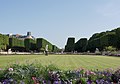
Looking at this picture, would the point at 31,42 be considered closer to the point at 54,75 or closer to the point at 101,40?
the point at 101,40

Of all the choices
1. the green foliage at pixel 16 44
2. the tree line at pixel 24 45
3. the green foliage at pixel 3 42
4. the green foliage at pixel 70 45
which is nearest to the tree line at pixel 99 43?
the green foliage at pixel 70 45

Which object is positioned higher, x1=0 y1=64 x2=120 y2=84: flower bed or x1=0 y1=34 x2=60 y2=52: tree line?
x1=0 y1=34 x2=60 y2=52: tree line

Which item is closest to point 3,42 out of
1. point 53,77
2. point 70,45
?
point 70,45

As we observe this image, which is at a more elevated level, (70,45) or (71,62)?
(70,45)

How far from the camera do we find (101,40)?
87.6m

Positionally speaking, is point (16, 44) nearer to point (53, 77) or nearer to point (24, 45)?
point (24, 45)

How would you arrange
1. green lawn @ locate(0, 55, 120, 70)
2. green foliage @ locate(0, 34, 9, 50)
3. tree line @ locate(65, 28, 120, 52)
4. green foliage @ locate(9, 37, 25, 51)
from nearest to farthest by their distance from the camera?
green lawn @ locate(0, 55, 120, 70), green foliage @ locate(0, 34, 9, 50), tree line @ locate(65, 28, 120, 52), green foliage @ locate(9, 37, 25, 51)

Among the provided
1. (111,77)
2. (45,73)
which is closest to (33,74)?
(45,73)

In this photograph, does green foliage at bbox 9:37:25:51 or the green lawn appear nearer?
the green lawn

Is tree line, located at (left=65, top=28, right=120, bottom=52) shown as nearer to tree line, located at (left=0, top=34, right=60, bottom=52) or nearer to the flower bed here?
tree line, located at (left=0, top=34, right=60, bottom=52)

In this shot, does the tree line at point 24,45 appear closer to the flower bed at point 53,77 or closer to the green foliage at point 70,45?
the green foliage at point 70,45

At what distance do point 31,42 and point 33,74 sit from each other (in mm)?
100620

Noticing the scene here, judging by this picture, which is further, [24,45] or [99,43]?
[24,45]

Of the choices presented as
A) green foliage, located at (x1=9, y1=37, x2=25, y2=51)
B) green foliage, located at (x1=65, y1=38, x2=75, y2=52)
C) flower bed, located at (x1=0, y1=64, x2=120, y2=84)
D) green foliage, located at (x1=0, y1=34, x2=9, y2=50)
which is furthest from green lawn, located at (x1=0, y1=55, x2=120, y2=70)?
green foliage, located at (x1=65, y1=38, x2=75, y2=52)
